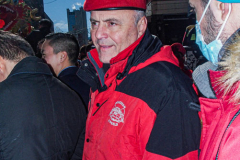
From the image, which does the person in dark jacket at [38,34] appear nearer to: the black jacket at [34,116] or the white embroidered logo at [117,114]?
the black jacket at [34,116]

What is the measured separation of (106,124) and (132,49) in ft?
2.16

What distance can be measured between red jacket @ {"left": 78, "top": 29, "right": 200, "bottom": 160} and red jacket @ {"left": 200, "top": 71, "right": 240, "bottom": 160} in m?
0.24

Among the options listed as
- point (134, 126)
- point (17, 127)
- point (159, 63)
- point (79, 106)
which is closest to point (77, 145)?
point (79, 106)

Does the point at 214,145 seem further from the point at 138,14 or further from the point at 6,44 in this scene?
the point at 6,44

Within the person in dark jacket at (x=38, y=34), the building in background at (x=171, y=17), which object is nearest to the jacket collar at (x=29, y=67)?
the person in dark jacket at (x=38, y=34)

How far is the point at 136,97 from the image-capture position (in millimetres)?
1335

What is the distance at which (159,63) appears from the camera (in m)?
1.41

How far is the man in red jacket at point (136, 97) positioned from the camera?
1207mm

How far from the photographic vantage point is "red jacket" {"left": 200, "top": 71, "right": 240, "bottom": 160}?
746 mm

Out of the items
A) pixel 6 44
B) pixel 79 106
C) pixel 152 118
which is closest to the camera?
pixel 152 118

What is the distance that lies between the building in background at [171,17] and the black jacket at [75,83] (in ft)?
27.0

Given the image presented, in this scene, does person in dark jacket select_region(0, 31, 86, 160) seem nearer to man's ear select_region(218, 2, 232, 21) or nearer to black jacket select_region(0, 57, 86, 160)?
black jacket select_region(0, 57, 86, 160)

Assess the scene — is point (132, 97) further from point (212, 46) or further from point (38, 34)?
point (38, 34)

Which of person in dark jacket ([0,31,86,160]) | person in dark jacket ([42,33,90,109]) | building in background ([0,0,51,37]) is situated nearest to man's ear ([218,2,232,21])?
person in dark jacket ([0,31,86,160])
